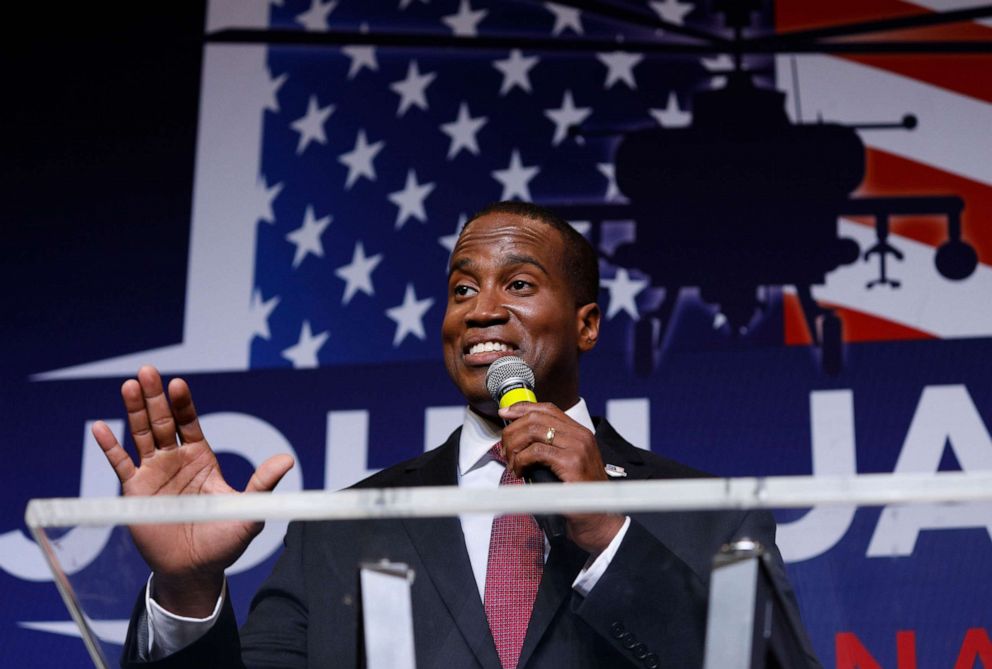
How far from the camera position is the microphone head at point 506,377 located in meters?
1.68

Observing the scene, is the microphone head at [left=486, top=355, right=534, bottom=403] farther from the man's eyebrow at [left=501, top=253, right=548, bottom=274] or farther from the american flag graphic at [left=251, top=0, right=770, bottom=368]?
the american flag graphic at [left=251, top=0, right=770, bottom=368]

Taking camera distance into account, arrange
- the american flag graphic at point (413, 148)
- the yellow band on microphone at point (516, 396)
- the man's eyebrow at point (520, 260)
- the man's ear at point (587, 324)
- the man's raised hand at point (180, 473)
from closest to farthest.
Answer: the man's raised hand at point (180, 473) < the yellow band on microphone at point (516, 396) < the man's eyebrow at point (520, 260) < the man's ear at point (587, 324) < the american flag graphic at point (413, 148)

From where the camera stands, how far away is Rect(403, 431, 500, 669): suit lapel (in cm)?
112

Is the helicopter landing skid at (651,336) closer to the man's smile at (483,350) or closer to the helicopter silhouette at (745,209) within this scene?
the helicopter silhouette at (745,209)

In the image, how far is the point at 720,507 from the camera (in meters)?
0.98

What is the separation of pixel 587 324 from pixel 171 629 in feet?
3.38

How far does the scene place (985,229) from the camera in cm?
270

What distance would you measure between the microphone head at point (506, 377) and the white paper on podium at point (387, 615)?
0.63m

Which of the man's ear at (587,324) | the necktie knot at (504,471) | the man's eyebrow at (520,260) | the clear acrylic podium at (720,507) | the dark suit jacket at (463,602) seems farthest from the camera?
the man's ear at (587,324)

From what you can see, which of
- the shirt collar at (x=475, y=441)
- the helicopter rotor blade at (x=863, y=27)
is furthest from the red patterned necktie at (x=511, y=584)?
the helicopter rotor blade at (x=863, y=27)

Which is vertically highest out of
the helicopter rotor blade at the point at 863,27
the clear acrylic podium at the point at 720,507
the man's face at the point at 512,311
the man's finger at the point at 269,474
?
the helicopter rotor blade at the point at 863,27

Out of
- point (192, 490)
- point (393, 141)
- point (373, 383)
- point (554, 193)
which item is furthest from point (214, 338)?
point (192, 490)

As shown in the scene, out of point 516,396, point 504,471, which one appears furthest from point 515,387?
point 504,471

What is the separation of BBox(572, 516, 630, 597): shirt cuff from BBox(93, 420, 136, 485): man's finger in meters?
0.52
